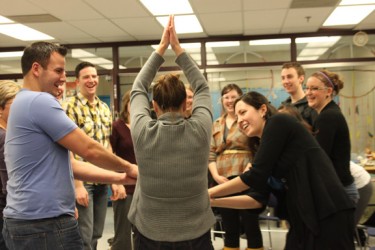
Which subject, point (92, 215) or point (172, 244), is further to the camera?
→ point (92, 215)

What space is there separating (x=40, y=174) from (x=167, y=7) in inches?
156

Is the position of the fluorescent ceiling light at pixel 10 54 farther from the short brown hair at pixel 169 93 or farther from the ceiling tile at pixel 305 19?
the short brown hair at pixel 169 93

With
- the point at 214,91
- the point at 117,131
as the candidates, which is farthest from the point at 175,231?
the point at 214,91

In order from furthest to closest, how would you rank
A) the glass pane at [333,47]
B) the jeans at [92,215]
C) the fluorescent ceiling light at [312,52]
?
1. the fluorescent ceiling light at [312,52]
2. the glass pane at [333,47]
3. the jeans at [92,215]

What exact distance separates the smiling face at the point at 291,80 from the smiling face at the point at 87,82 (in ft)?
4.90

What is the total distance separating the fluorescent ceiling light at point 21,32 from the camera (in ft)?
20.0

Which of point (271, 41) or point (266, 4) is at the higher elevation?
point (266, 4)

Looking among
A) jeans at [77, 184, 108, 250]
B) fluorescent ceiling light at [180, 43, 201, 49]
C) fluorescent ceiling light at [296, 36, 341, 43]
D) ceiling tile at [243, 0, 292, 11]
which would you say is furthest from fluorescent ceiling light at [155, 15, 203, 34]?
jeans at [77, 184, 108, 250]

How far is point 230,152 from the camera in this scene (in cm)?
324

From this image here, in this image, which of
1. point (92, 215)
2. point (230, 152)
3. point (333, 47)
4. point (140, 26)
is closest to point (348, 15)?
point (333, 47)

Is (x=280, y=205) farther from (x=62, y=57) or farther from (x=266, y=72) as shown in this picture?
(x=266, y=72)

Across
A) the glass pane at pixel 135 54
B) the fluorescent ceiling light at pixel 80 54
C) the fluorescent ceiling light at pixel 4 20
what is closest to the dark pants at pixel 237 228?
the fluorescent ceiling light at pixel 4 20

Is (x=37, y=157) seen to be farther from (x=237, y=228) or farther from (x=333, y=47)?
(x=333, y=47)

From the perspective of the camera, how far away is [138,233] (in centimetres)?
179
